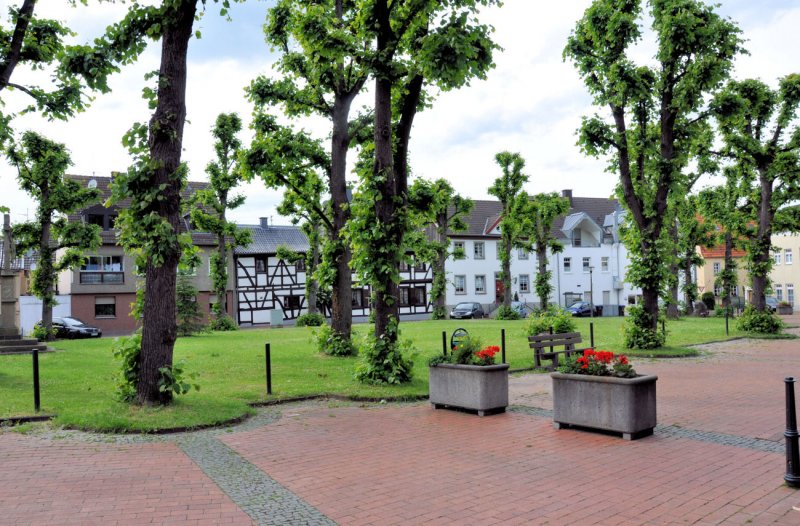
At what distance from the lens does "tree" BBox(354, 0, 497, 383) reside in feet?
40.4

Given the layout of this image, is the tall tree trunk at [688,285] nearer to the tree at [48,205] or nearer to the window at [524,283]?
the window at [524,283]

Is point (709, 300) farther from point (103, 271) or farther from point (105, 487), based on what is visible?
point (105, 487)

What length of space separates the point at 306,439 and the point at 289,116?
11999 mm

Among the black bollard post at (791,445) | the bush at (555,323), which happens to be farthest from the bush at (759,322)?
the black bollard post at (791,445)

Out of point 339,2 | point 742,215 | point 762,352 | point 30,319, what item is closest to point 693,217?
point 742,215

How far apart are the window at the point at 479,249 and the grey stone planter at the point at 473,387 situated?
5218 centimetres

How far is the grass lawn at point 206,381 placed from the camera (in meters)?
9.26

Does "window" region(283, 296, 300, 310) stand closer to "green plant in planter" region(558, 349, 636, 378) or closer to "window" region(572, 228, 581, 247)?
"window" region(572, 228, 581, 247)

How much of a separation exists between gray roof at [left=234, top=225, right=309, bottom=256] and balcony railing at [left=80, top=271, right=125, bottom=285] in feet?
28.9

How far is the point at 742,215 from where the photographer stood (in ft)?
100

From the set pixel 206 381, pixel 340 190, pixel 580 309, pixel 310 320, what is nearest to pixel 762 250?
pixel 340 190

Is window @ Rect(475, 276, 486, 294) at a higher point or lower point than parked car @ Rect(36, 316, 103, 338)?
higher

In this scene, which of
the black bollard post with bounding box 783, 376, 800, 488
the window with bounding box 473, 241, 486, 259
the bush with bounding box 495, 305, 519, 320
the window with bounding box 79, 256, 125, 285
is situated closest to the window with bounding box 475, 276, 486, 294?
the window with bounding box 473, 241, 486, 259

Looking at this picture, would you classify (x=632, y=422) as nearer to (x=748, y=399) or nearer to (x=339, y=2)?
(x=748, y=399)
